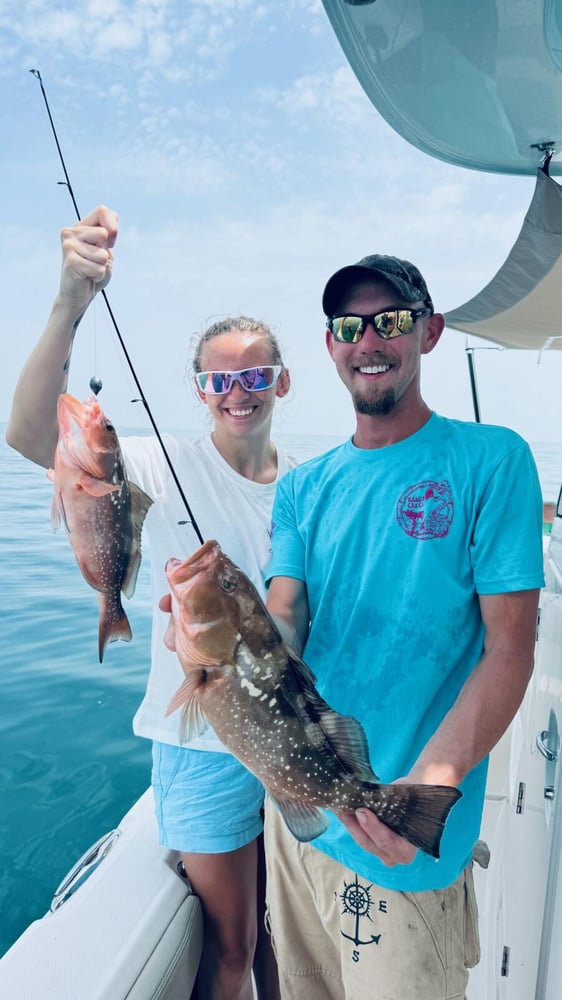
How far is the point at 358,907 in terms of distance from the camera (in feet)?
6.08

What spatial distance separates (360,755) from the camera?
161cm

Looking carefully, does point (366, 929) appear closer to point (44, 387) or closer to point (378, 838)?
point (378, 838)

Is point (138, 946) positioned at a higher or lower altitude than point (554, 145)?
lower

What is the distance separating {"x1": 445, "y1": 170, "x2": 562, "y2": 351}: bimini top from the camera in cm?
416

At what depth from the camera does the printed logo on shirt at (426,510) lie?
187cm

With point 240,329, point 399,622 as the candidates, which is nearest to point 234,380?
point 240,329

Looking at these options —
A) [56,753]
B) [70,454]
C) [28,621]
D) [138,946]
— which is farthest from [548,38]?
[28,621]

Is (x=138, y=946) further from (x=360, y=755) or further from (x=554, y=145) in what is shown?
(x=554, y=145)

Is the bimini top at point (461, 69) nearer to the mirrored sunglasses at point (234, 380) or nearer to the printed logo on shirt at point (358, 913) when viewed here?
the mirrored sunglasses at point (234, 380)

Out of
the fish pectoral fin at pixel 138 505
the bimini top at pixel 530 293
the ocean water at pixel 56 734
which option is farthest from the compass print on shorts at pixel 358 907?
the bimini top at pixel 530 293

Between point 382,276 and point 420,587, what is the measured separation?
100 centimetres

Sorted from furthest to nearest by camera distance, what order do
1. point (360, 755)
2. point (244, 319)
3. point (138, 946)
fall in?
point (244, 319) → point (138, 946) → point (360, 755)

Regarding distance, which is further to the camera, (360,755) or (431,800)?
(360,755)

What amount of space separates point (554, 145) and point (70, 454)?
297cm
